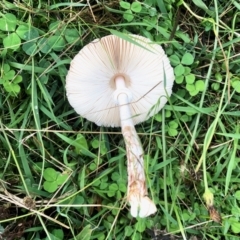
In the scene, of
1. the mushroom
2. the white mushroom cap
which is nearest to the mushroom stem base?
the mushroom

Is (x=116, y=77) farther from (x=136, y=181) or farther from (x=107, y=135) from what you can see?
(x=136, y=181)

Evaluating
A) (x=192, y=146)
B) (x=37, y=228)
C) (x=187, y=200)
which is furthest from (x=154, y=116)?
(x=37, y=228)

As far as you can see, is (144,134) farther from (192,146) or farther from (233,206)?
(233,206)

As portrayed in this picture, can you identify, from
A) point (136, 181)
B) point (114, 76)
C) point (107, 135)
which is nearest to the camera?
point (136, 181)

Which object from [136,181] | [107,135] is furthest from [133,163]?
[107,135]

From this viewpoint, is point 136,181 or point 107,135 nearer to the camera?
point 136,181

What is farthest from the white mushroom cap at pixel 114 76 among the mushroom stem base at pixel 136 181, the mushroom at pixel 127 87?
the mushroom stem base at pixel 136 181
